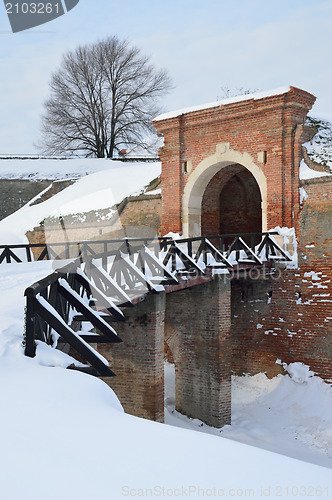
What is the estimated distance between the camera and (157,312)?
9789mm

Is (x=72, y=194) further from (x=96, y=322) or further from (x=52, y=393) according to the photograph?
(x=52, y=393)

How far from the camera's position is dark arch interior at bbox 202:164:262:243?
15.6 metres

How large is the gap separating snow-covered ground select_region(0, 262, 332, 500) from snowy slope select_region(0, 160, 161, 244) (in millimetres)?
12733

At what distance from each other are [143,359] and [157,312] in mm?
1099

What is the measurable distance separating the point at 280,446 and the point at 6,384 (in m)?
8.22

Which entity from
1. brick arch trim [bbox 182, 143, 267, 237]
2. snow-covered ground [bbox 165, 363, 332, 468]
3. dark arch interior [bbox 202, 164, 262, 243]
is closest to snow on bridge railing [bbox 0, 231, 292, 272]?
brick arch trim [bbox 182, 143, 267, 237]

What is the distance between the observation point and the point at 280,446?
10.2 m

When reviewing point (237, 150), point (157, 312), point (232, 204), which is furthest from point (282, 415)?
point (232, 204)

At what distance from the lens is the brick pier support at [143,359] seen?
988cm

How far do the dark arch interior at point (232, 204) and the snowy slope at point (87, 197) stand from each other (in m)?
2.23

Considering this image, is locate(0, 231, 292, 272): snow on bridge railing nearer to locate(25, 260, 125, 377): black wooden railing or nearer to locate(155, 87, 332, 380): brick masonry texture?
locate(155, 87, 332, 380): brick masonry texture

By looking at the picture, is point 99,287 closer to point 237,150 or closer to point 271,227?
point 271,227

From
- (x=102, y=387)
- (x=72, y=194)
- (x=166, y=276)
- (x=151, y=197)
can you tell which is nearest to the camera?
(x=102, y=387)

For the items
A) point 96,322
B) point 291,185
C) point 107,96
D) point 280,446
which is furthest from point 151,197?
point 107,96
